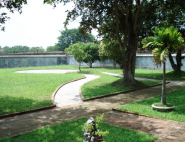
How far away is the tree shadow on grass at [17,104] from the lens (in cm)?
758

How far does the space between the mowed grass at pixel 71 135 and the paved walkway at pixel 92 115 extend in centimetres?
41

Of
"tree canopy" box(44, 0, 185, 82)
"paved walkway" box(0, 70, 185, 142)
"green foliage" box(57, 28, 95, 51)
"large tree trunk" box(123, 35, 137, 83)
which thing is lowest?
"paved walkway" box(0, 70, 185, 142)

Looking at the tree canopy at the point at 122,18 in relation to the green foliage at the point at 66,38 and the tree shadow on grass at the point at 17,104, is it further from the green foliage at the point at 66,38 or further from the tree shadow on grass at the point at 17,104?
the green foliage at the point at 66,38

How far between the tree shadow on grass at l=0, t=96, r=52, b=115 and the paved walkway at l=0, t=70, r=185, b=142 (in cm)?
61

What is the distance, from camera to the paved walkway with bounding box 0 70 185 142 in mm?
4899

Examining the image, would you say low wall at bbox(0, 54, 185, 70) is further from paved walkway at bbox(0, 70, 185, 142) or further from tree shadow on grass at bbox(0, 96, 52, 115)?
tree shadow on grass at bbox(0, 96, 52, 115)

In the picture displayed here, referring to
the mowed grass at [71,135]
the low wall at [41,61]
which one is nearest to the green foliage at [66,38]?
the low wall at [41,61]

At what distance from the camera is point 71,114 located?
23.3ft

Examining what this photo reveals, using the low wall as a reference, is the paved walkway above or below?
below

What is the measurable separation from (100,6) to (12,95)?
7.63 metres

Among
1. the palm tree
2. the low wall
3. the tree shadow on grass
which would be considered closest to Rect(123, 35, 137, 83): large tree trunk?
the palm tree

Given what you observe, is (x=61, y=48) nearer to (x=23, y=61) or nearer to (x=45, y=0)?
(x=23, y=61)

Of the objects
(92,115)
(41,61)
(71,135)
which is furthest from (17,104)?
(41,61)

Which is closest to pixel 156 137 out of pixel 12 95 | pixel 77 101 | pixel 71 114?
pixel 71 114
